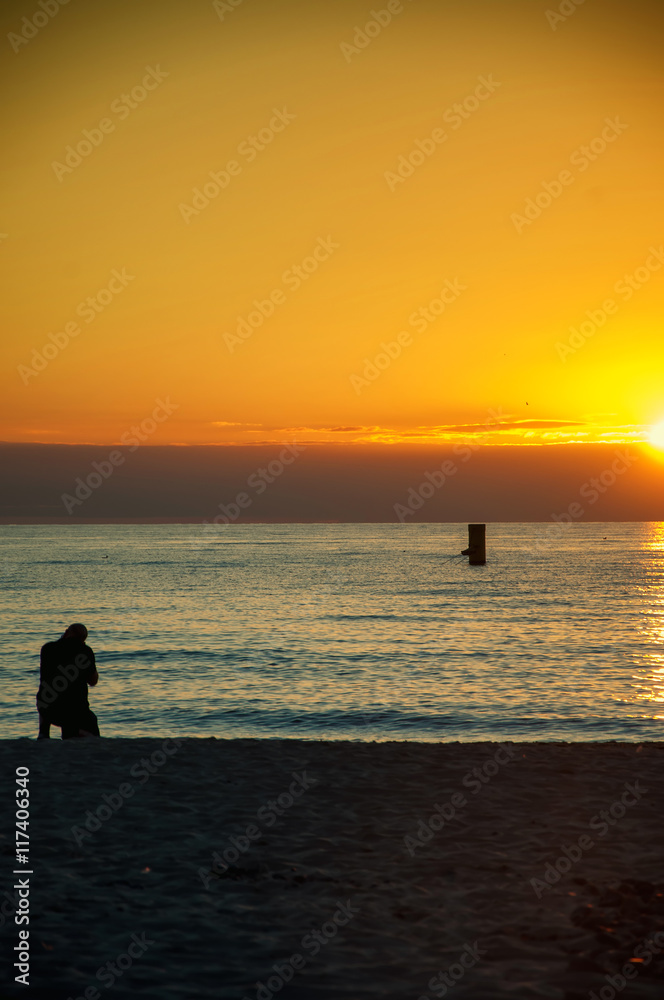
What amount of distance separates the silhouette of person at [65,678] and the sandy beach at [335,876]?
73 centimetres

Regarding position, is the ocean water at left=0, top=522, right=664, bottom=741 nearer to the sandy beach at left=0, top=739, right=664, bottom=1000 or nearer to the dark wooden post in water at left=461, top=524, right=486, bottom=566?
the sandy beach at left=0, top=739, right=664, bottom=1000

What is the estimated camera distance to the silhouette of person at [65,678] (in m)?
12.0

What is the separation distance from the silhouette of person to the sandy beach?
73cm

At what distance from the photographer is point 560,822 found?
8781 mm

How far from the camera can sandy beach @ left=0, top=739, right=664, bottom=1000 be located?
Result: 5.61 metres

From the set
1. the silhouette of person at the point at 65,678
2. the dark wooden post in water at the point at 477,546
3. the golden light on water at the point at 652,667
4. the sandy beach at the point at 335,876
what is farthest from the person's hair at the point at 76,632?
the dark wooden post in water at the point at 477,546

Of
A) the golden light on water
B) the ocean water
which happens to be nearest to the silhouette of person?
the ocean water

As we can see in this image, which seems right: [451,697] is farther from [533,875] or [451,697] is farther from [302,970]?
[302,970]

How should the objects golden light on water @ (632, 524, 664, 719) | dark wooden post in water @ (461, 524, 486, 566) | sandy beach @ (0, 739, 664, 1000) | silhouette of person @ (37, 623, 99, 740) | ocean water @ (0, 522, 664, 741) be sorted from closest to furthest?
sandy beach @ (0, 739, 664, 1000)
silhouette of person @ (37, 623, 99, 740)
ocean water @ (0, 522, 664, 741)
golden light on water @ (632, 524, 664, 719)
dark wooden post in water @ (461, 524, 486, 566)

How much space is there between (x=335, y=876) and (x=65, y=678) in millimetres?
5948

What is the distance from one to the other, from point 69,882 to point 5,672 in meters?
21.6

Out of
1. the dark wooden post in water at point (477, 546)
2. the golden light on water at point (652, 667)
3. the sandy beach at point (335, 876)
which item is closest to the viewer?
the sandy beach at point (335, 876)

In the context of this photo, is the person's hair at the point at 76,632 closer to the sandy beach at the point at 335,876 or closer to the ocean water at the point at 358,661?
the sandy beach at the point at 335,876

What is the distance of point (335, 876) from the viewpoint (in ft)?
24.2
